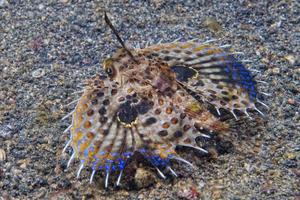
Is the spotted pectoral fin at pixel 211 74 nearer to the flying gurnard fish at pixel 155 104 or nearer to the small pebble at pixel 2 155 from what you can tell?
the flying gurnard fish at pixel 155 104

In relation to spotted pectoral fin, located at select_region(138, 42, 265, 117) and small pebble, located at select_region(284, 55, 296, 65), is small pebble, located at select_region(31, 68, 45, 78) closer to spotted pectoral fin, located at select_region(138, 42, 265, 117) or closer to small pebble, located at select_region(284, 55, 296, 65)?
spotted pectoral fin, located at select_region(138, 42, 265, 117)

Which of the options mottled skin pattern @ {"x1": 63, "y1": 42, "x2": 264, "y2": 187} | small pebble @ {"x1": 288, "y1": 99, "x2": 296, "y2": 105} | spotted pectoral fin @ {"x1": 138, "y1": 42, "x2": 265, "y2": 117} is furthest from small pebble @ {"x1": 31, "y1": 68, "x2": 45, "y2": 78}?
small pebble @ {"x1": 288, "y1": 99, "x2": 296, "y2": 105}

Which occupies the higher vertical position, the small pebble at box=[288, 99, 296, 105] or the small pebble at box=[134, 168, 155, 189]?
the small pebble at box=[288, 99, 296, 105]

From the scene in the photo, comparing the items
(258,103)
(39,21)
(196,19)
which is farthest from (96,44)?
(258,103)

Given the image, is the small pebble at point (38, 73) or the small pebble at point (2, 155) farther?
the small pebble at point (38, 73)

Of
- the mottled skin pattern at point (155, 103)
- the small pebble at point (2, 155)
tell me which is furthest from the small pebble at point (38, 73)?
the small pebble at point (2, 155)

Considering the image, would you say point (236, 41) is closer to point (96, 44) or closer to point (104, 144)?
point (96, 44)

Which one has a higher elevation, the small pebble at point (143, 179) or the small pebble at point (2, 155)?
the small pebble at point (2, 155)

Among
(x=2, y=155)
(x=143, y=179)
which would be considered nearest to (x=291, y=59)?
(x=143, y=179)

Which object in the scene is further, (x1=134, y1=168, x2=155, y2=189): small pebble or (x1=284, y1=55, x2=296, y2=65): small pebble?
(x1=284, y1=55, x2=296, y2=65): small pebble
